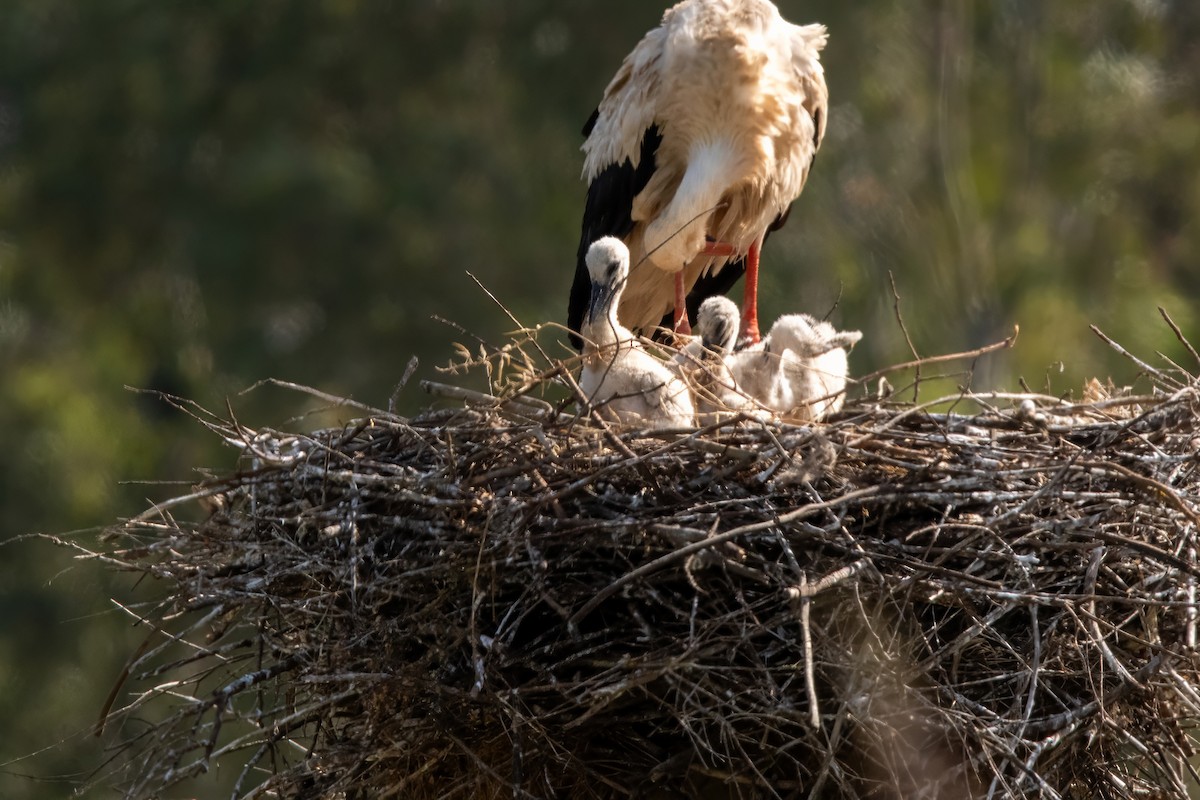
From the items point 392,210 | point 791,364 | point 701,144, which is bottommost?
point 392,210

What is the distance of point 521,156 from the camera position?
14453 millimetres

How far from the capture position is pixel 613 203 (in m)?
6.23

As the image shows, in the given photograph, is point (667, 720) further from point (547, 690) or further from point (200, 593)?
point (200, 593)

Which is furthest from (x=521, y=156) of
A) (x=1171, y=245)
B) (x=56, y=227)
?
(x=1171, y=245)

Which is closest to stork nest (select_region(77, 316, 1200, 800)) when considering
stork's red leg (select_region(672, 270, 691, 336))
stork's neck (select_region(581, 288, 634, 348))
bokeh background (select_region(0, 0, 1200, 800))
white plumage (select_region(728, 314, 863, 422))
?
white plumage (select_region(728, 314, 863, 422))

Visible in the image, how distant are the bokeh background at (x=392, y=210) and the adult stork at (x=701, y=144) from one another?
6211 mm

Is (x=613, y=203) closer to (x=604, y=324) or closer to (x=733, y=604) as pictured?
(x=604, y=324)

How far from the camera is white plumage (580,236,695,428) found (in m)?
4.46

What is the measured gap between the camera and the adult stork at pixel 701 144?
19.1 ft

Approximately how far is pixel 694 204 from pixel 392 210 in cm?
850

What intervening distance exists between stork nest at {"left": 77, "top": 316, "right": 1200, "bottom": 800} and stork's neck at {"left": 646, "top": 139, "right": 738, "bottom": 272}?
5.83ft

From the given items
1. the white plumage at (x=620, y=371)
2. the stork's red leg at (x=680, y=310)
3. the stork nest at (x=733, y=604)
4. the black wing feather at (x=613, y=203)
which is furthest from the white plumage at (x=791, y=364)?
the black wing feather at (x=613, y=203)

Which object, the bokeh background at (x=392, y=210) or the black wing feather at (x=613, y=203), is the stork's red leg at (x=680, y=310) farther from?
the bokeh background at (x=392, y=210)

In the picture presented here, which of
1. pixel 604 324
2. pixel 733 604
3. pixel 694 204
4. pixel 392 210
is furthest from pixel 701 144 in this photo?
pixel 392 210
